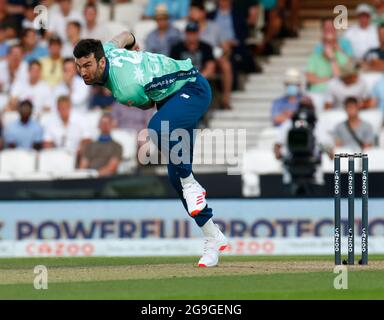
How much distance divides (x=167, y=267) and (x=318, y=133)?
618cm

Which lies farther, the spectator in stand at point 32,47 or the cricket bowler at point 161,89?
the spectator in stand at point 32,47

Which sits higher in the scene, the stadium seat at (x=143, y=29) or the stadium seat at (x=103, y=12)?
the stadium seat at (x=103, y=12)

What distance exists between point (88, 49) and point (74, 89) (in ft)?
27.3

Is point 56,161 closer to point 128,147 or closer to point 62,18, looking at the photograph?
point 128,147

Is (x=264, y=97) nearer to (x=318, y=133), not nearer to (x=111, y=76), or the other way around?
(x=318, y=133)

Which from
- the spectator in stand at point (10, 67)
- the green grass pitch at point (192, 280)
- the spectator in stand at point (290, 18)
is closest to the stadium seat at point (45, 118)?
the spectator in stand at point (10, 67)

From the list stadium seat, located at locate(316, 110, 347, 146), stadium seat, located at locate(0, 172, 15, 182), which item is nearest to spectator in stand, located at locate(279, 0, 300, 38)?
stadium seat, located at locate(316, 110, 347, 146)

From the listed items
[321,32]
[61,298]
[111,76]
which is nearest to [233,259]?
[111,76]

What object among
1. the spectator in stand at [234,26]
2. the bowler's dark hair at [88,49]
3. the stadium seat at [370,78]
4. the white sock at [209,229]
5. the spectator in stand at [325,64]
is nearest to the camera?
the bowler's dark hair at [88,49]

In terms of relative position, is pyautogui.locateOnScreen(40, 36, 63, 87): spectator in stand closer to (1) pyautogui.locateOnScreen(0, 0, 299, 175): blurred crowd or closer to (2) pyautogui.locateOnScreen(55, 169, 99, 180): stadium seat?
(1) pyautogui.locateOnScreen(0, 0, 299, 175): blurred crowd

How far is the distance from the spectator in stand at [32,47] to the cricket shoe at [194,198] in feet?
30.9

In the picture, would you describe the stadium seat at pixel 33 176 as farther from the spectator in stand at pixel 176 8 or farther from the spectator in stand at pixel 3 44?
the spectator in stand at pixel 176 8

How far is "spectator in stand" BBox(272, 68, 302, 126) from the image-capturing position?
17.5m

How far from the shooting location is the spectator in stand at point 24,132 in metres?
18.2
